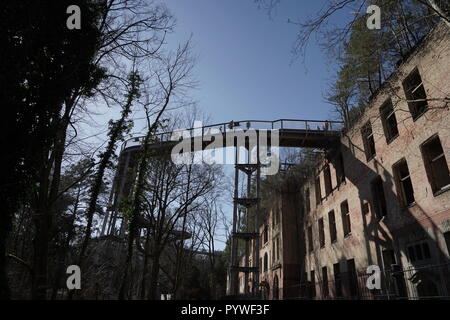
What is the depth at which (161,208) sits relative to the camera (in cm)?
1862

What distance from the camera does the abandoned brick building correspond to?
9750mm

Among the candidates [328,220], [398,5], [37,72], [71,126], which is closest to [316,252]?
Result: [328,220]

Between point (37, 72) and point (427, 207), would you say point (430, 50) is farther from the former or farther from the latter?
point (37, 72)

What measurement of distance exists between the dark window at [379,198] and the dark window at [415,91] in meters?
3.48

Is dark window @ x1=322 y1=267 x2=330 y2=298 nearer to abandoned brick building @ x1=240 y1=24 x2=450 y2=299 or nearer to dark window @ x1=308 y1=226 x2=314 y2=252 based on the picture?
abandoned brick building @ x1=240 y1=24 x2=450 y2=299

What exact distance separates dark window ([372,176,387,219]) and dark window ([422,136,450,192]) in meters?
2.97

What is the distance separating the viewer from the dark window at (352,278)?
14.4m

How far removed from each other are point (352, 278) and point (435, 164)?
7549mm

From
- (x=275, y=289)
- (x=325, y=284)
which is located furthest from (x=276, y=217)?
(x=325, y=284)

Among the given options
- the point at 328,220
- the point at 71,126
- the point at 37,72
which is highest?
the point at 37,72

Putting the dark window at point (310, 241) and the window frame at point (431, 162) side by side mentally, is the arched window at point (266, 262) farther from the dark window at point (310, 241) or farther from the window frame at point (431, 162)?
the window frame at point (431, 162)

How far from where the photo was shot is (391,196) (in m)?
12.1

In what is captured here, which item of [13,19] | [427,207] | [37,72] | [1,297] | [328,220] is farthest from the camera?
[328,220]

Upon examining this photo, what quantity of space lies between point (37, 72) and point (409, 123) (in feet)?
44.8
